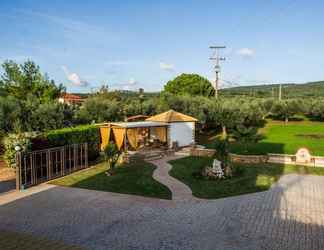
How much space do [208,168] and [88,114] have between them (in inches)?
609

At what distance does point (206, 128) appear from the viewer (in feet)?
108

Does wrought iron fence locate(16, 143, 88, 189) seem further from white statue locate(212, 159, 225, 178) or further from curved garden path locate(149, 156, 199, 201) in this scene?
white statue locate(212, 159, 225, 178)

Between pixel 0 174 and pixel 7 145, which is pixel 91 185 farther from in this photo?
pixel 0 174

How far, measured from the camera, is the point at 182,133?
74.8 feet

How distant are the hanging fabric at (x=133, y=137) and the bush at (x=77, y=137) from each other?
8.14 feet

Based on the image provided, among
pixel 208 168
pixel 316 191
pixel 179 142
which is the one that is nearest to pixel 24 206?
pixel 208 168

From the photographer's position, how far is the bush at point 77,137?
569 inches

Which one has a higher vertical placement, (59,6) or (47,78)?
(59,6)

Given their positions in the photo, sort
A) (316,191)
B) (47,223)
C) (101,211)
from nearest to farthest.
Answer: (47,223) < (101,211) < (316,191)

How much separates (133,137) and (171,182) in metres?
8.76

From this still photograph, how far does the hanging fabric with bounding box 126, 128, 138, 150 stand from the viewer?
66.0 ft

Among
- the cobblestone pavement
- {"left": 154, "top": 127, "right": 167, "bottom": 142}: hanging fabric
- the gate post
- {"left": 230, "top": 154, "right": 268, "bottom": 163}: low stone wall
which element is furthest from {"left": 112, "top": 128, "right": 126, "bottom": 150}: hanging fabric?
the gate post

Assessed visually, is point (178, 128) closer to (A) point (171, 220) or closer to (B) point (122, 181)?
(B) point (122, 181)

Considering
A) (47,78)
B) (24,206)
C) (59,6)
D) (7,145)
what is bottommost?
(24,206)
